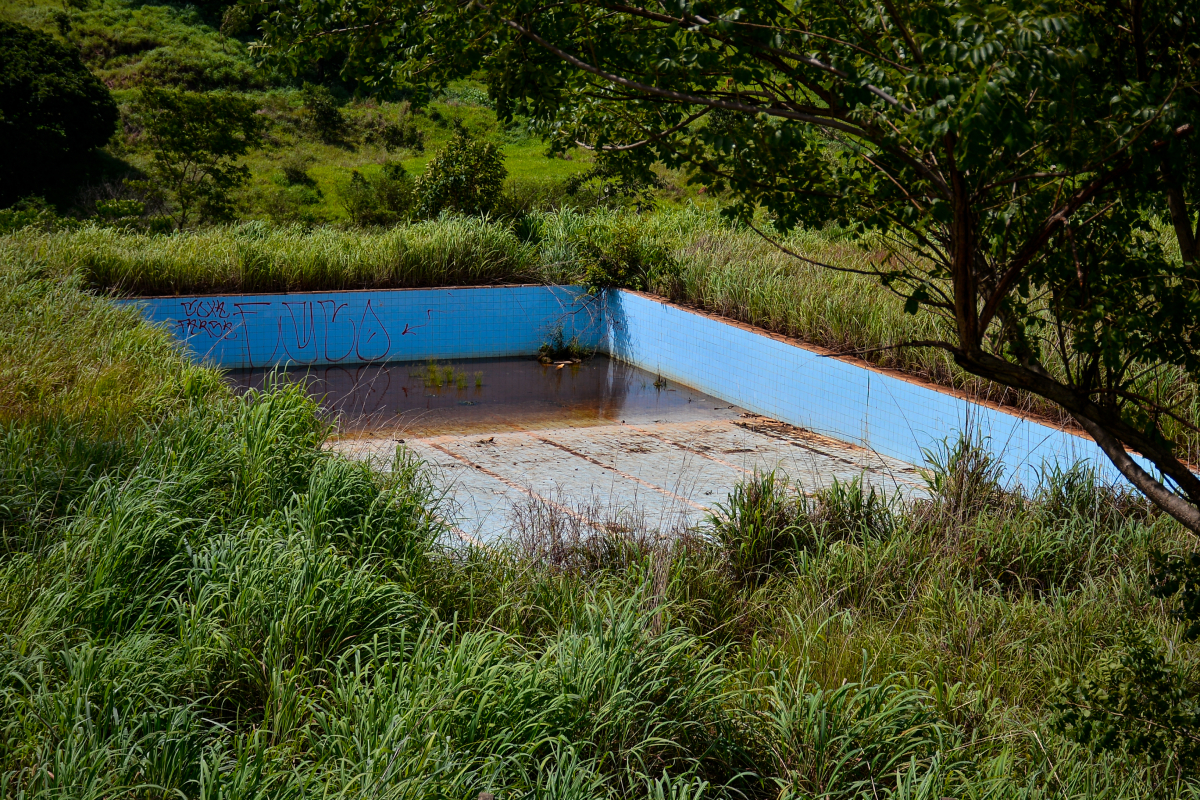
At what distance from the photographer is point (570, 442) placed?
323 inches

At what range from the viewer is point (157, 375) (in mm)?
6441

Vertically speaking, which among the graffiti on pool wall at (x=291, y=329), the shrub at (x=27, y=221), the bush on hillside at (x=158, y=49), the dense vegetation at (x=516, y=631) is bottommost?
the graffiti on pool wall at (x=291, y=329)

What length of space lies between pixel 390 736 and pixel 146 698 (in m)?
0.73

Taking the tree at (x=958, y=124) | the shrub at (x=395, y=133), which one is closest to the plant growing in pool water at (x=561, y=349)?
the tree at (x=958, y=124)

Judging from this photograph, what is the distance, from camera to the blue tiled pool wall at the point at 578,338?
332 inches

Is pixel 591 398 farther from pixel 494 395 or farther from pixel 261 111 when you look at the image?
pixel 261 111

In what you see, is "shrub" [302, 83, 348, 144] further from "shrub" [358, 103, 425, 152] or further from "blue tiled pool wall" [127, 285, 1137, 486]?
"blue tiled pool wall" [127, 285, 1137, 486]

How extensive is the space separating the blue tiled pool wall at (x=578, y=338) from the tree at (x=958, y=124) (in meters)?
5.05

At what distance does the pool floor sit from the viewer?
21.0 feet

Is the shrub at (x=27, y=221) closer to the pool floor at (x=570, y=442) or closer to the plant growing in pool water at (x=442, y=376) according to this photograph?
the pool floor at (x=570, y=442)

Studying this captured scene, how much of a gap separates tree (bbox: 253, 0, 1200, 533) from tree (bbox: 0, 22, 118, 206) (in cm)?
2424

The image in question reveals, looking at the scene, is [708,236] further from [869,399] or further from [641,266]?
[869,399]

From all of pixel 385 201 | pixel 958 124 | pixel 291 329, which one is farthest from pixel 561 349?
pixel 385 201

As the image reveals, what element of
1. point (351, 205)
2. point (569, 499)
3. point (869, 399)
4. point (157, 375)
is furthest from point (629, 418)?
point (351, 205)
